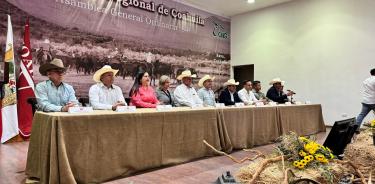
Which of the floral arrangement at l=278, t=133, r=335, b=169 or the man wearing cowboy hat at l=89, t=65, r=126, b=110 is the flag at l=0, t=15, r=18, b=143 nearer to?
the man wearing cowboy hat at l=89, t=65, r=126, b=110

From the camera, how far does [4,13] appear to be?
177 inches

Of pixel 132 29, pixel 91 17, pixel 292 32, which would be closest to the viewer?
pixel 91 17

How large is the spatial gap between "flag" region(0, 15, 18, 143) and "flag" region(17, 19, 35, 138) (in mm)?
122

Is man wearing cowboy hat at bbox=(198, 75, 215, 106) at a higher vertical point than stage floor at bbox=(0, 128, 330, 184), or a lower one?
higher

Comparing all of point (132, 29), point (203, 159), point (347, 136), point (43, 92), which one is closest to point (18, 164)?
point (43, 92)

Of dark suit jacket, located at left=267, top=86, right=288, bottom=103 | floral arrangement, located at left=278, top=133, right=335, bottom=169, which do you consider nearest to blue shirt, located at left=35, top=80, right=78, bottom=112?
floral arrangement, located at left=278, top=133, right=335, bottom=169

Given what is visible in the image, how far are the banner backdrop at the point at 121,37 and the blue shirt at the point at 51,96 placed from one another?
7.31ft

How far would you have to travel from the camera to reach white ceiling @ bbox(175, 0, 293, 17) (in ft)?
23.9

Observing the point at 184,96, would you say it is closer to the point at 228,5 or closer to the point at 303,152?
the point at 303,152

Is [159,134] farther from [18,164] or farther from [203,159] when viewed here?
[18,164]

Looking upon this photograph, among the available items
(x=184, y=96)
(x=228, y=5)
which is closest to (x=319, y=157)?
(x=184, y=96)

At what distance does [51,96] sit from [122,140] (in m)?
0.91

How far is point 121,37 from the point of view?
596 centimetres

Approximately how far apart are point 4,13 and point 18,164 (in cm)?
264
